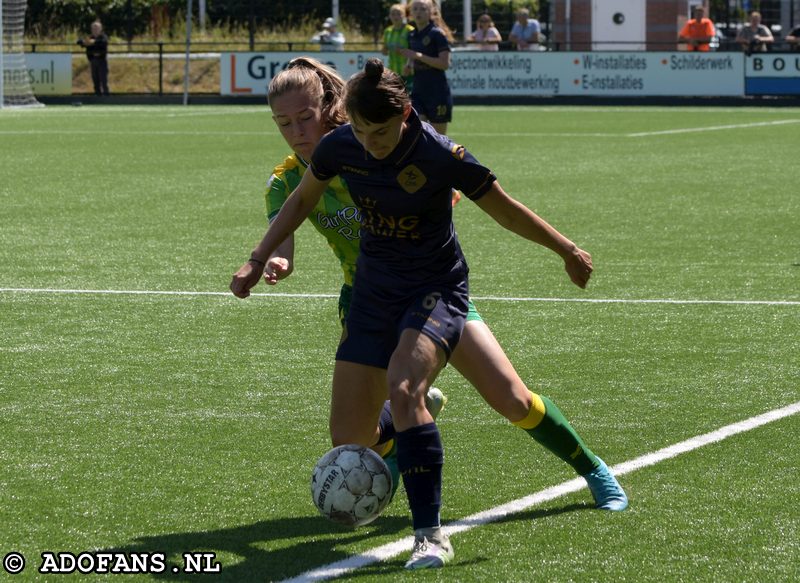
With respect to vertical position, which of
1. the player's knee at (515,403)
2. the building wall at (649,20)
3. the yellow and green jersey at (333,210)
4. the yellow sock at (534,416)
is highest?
the building wall at (649,20)

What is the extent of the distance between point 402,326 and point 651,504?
116cm

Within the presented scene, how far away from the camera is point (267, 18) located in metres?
46.9

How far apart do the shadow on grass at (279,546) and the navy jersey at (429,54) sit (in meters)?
14.5

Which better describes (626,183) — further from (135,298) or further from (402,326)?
(402,326)

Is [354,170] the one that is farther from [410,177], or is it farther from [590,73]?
[590,73]

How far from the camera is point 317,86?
5.38 metres

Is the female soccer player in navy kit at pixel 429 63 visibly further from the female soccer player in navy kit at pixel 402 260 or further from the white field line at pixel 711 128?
the female soccer player in navy kit at pixel 402 260

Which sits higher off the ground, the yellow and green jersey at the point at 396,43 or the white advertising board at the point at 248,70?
the yellow and green jersey at the point at 396,43

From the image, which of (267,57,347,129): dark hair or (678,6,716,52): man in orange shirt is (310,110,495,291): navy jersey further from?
(678,6,716,52): man in orange shirt

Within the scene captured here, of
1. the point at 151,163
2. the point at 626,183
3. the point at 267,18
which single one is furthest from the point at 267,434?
the point at 267,18

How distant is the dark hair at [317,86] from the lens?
5336mm

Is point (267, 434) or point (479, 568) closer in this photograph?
point (479, 568)

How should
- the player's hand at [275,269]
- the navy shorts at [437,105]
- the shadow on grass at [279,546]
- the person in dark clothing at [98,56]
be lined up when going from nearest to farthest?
the shadow on grass at [279,546] → the player's hand at [275,269] → the navy shorts at [437,105] → the person in dark clothing at [98,56]

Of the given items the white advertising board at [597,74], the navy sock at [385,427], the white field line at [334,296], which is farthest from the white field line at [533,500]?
the white advertising board at [597,74]
